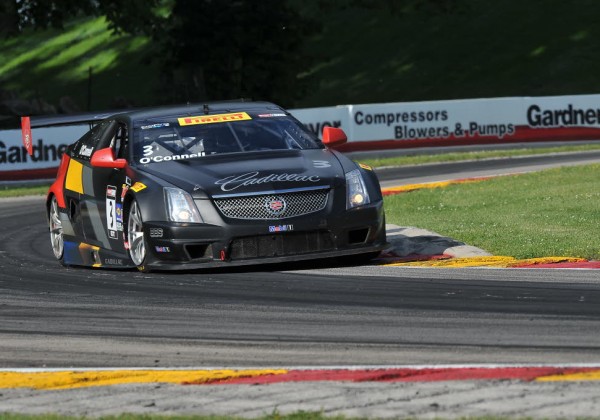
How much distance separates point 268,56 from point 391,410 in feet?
138

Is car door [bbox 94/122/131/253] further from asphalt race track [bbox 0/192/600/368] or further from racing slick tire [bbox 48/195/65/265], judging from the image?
racing slick tire [bbox 48/195/65/265]

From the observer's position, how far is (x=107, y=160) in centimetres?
1248

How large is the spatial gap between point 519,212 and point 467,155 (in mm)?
15175

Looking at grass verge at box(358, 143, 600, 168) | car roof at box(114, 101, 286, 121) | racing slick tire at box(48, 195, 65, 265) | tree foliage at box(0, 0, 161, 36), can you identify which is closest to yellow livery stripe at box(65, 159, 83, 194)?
racing slick tire at box(48, 195, 65, 265)

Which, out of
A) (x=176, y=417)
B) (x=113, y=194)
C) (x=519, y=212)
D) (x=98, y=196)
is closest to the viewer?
(x=176, y=417)

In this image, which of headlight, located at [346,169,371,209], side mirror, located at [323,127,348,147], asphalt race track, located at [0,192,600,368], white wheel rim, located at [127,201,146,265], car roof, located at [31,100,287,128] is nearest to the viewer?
asphalt race track, located at [0,192,600,368]

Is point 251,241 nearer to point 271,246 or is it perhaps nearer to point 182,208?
point 271,246

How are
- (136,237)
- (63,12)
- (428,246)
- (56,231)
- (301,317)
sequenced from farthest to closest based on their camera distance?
(63,12) < (56,231) < (428,246) < (136,237) < (301,317)

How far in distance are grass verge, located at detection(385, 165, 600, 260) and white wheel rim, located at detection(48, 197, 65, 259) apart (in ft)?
12.2

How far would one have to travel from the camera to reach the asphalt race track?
7398 millimetres

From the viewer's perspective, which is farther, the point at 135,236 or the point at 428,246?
the point at 428,246

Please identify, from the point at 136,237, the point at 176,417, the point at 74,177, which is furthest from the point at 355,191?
the point at 176,417

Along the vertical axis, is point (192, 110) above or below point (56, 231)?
above

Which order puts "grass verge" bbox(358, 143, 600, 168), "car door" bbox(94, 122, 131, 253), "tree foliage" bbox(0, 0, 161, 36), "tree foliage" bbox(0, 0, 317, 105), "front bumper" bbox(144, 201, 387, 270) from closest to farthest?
"front bumper" bbox(144, 201, 387, 270), "car door" bbox(94, 122, 131, 253), "grass verge" bbox(358, 143, 600, 168), "tree foliage" bbox(0, 0, 161, 36), "tree foliage" bbox(0, 0, 317, 105)
